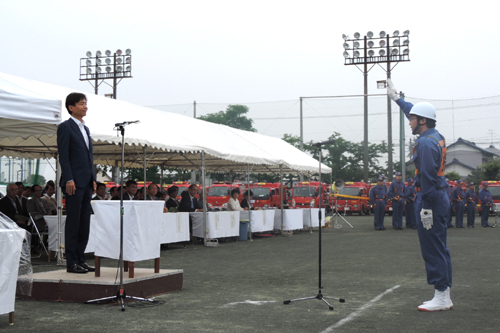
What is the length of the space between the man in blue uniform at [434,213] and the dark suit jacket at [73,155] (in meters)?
3.91

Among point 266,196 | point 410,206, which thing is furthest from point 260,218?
point 266,196

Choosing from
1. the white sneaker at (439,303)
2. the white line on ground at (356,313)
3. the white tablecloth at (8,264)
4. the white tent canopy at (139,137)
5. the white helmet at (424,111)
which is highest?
the white tent canopy at (139,137)

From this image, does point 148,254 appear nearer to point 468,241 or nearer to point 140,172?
point 468,241

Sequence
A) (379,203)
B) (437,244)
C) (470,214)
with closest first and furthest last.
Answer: (437,244), (379,203), (470,214)

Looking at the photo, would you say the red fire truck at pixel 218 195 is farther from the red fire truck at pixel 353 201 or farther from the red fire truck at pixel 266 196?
the red fire truck at pixel 353 201

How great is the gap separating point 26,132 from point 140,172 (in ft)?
49.4

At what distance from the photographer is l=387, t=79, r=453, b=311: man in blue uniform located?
6113 millimetres

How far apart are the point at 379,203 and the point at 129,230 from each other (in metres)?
17.9

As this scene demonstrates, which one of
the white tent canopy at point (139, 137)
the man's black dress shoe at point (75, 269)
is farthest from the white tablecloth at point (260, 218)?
the man's black dress shoe at point (75, 269)

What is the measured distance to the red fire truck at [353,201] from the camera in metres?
37.7

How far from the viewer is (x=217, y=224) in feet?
52.4

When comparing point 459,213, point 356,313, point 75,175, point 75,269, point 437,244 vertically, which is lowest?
point 356,313

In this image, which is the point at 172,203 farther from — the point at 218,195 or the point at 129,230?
the point at 218,195

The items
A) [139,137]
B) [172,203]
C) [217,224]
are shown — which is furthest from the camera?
[217,224]
